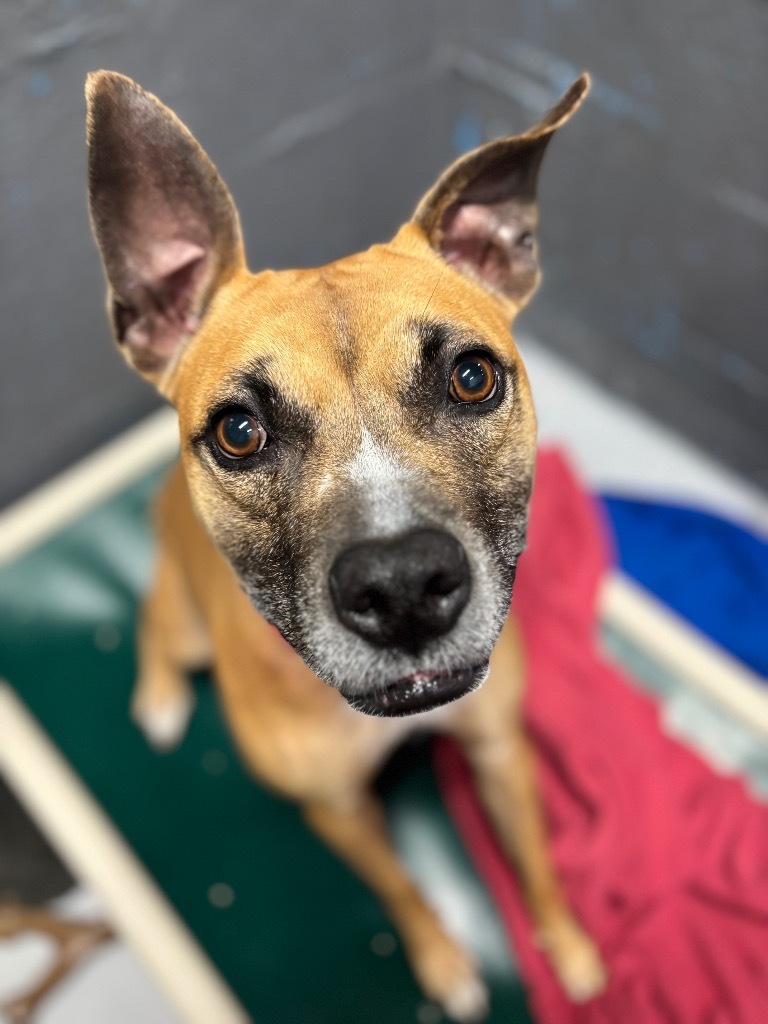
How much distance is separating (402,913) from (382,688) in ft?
4.66

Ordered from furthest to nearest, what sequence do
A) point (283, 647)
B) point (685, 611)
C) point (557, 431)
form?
point (557, 431) < point (685, 611) < point (283, 647)

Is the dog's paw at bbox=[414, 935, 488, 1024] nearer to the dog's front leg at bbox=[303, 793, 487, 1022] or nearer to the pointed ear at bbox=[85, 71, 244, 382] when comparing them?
the dog's front leg at bbox=[303, 793, 487, 1022]

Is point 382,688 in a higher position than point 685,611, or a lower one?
higher

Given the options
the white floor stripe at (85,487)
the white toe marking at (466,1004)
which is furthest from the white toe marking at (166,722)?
the white toe marking at (466,1004)

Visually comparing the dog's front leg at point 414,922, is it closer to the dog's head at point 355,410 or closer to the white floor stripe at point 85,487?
the dog's head at point 355,410

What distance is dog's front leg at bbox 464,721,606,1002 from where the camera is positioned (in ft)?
8.85

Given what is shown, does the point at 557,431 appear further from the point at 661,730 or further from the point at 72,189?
the point at 72,189

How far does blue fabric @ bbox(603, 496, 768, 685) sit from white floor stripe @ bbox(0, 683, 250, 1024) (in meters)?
2.09

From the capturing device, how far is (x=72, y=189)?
304cm

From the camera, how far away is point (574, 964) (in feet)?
8.99

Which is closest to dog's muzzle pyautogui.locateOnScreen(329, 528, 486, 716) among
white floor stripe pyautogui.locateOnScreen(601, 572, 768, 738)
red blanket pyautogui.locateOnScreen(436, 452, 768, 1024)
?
red blanket pyautogui.locateOnScreen(436, 452, 768, 1024)

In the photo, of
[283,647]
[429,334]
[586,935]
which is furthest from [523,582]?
[429,334]

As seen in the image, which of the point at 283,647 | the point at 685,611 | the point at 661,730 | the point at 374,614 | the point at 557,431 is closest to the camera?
the point at 374,614

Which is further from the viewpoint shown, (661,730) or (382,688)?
(661,730)
